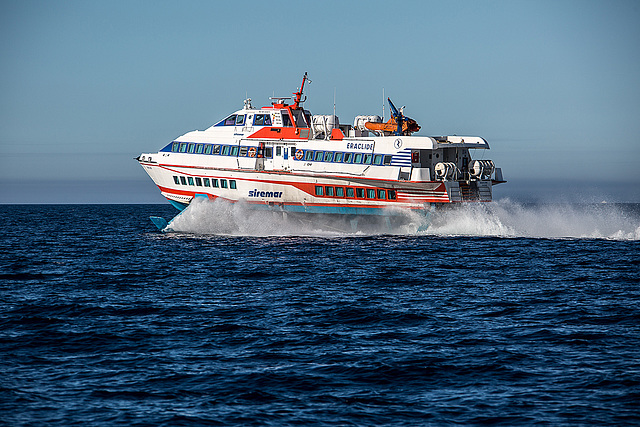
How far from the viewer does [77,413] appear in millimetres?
11266

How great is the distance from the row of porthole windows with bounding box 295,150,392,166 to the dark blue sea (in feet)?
25.0

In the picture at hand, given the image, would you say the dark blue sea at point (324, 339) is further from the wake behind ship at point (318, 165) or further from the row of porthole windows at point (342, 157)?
the row of porthole windows at point (342, 157)

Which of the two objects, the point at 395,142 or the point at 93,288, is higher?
the point at 395,142

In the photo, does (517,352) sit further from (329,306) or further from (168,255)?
(168,255)

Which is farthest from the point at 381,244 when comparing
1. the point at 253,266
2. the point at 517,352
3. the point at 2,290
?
the point at 517,352

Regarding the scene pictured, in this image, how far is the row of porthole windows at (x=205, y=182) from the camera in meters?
42.9

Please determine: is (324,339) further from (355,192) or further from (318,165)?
(318,165)

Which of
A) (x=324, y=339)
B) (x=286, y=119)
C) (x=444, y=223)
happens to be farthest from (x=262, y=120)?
(x=324, y=339)

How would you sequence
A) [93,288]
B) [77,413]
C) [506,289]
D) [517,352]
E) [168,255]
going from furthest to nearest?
1. [168,255]
2. [93,288]
3. [506,289]
4. [517,352]
5. [77,413]

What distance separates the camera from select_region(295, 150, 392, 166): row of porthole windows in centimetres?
3881

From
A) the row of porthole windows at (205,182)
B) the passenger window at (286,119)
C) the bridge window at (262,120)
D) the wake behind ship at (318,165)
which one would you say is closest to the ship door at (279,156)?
the wake behind ship at (318,165)

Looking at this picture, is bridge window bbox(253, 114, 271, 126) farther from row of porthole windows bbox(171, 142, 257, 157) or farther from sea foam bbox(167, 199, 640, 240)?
sea foam bbox(167, 199, 640, 240)

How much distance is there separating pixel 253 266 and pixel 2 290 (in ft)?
32.9

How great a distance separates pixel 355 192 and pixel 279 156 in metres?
5.78
